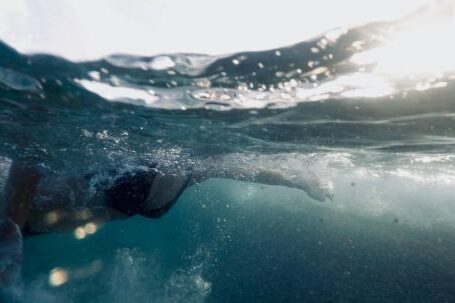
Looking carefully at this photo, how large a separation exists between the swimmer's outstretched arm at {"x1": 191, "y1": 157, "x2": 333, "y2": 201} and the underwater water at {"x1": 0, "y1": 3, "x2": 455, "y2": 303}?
1.05 feet

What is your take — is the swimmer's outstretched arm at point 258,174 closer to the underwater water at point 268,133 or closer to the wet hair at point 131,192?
the underwater water at point 268,133

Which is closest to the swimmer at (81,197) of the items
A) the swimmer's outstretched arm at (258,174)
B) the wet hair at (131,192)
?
the wet hair at (131,192)

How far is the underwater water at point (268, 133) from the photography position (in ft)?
25.4

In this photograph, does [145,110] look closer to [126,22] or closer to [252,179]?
[126,22]

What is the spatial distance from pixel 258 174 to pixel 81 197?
604 inches


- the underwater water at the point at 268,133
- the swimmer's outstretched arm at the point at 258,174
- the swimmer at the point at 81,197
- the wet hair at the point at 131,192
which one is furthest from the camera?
the swimmer's outstretched arm at the point at 258,174

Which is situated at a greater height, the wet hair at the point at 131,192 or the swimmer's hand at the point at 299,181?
the wet hair at the point at 131,192

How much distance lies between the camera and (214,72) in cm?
814

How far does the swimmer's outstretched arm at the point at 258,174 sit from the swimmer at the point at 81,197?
3464 millimetres

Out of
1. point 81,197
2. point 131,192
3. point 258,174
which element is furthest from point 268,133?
point 258,174

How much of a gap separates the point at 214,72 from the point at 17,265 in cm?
1172

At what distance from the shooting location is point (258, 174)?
29.0 m

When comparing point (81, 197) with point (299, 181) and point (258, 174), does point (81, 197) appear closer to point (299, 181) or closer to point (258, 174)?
point (258, 174)

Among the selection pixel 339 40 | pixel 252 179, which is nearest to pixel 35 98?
pixel 339 40
